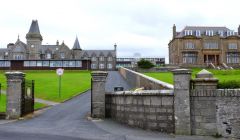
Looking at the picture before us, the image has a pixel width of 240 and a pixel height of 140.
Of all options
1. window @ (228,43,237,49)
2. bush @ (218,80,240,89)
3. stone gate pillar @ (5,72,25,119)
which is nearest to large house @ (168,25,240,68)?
window @ (228,43,237,49)

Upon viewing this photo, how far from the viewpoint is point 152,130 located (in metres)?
14.3

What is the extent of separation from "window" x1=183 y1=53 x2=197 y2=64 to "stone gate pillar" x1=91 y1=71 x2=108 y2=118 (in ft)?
263

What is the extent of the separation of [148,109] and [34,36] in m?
113

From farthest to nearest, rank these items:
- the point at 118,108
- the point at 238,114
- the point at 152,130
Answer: the point at 118,108 < the point at 152,130 < the point at 238,114

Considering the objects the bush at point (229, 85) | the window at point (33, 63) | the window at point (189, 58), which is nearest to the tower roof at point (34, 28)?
the window at point (33, 63)

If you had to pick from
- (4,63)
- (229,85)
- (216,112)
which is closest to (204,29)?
(4,63)

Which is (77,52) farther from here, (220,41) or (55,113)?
(55,113)

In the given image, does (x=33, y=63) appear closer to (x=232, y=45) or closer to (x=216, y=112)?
(x=232, y=45)

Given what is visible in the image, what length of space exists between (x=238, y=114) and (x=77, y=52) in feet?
402

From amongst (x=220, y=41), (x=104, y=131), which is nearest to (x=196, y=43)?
(x=220, y=41)

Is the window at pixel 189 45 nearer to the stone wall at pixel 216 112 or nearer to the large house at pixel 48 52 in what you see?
the large house at pixel 48 52

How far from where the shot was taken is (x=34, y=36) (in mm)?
122562

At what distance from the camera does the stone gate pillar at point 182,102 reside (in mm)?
13148

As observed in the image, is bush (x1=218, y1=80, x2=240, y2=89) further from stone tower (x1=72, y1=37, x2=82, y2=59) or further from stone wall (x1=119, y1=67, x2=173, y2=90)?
stone tower (x1=72, y1=37, x2=82, y2=59)
